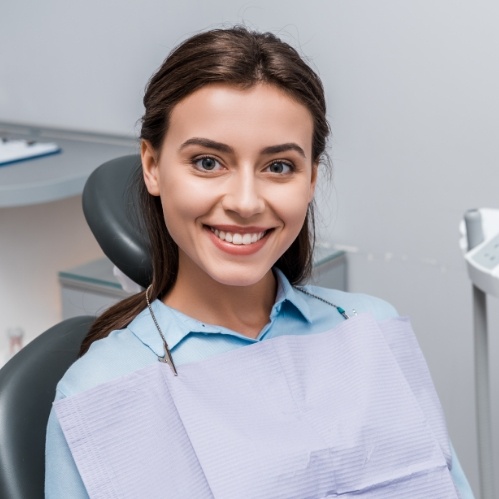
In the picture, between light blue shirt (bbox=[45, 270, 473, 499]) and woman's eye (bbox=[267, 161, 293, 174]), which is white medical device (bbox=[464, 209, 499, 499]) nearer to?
light blue shirt (bbox=[45, 270, 473, 499])

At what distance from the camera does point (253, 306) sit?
115 centimetres

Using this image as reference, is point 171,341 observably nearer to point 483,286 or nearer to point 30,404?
point 30,404

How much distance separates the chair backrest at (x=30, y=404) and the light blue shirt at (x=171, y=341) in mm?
51

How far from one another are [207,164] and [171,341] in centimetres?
20

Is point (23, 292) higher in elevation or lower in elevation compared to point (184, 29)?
lower

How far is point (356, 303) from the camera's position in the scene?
1.24 m

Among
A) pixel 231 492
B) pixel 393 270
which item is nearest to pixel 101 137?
pixel 393 270

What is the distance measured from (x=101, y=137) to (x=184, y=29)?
40 cm

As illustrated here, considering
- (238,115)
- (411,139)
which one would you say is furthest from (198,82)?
(411,139)

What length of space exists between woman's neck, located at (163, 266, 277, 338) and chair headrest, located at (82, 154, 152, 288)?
164 mm

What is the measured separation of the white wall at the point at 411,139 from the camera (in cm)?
185

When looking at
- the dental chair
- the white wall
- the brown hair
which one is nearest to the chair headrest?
the dental chair

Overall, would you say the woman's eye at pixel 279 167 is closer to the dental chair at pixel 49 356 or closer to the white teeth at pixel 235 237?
the white teeth at pixel 235 237

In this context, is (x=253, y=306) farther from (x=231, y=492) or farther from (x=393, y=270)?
(x=393, y=270)
